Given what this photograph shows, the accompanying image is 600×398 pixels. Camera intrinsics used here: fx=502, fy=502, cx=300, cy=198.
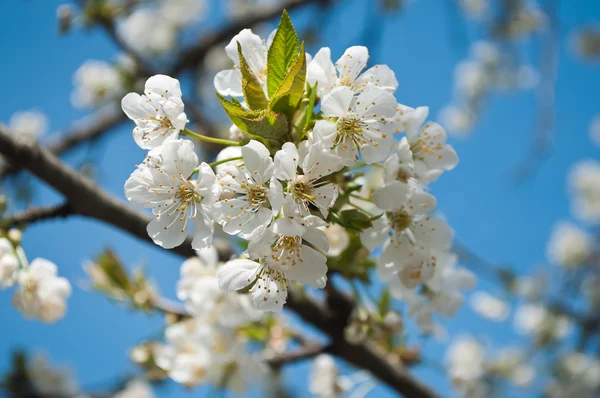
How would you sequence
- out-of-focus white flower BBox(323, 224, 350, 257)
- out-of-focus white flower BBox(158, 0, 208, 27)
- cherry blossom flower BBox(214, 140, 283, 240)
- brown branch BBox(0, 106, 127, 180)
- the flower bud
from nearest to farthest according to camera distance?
cherry blossom flower BBox(214, 140, 283, 240)
out-of-focus white flower BBox(323, 224, 350, 257)
the flower bud
brown branch BBox(0, 106, 127, 180)
out-of-focus white flower BBox(158, 0, 208, 27)

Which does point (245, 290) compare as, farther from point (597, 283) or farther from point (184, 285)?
point (597, 283)

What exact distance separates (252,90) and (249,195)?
22 centimetres

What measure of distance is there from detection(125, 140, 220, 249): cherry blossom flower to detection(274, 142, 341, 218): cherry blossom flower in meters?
0.15

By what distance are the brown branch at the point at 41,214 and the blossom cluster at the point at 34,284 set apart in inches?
2.7

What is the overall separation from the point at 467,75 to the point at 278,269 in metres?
8.41

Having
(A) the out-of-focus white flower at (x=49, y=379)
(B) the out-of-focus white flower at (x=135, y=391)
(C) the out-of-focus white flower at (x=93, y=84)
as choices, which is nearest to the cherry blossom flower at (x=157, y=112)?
(B) the out-of-focus white flower at (x=135, y=391)

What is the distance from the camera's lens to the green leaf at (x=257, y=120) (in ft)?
3.28

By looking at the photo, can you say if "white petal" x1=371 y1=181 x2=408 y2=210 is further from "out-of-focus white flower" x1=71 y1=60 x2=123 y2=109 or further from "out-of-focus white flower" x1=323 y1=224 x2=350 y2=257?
"out-of-focus white flower" x1=71 y1=60 x2=123 y2=109

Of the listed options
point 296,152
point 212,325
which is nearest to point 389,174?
point 296,152

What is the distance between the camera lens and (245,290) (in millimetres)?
1146

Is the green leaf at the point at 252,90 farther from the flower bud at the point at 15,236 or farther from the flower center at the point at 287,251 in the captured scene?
the flower bud at the point at 15,236

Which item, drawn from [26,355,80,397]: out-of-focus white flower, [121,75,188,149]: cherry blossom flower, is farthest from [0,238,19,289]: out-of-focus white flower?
[26,355,80,397]: out-of-focus white flower

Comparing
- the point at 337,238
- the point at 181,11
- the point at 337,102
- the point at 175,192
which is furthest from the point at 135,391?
the point at 181,11

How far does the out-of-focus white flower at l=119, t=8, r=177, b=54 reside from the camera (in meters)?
6.55
